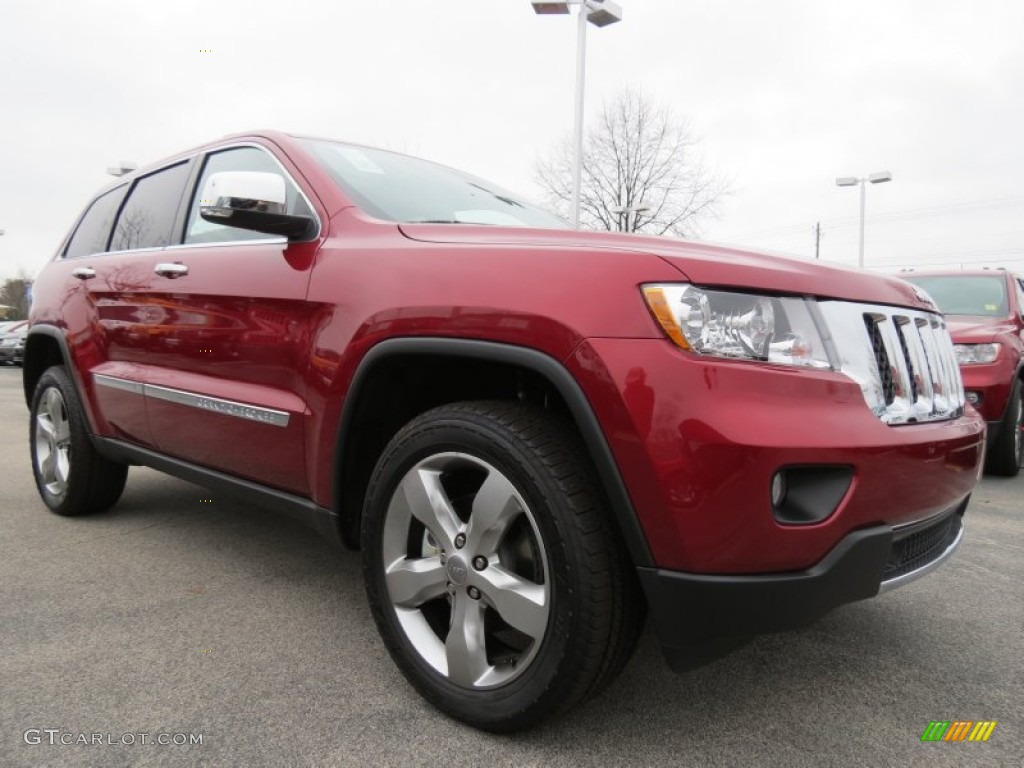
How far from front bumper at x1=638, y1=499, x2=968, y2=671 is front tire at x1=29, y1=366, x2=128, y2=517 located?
3.06 meters

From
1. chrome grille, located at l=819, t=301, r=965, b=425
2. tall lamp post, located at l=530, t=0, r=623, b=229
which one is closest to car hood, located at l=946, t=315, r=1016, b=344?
chrome grille, located at l=819, t=301, r=965, b=425

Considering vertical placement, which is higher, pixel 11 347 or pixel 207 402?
pixel 207 402

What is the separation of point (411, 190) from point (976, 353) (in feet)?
14.4

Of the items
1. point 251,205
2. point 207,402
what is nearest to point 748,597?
point 251,205

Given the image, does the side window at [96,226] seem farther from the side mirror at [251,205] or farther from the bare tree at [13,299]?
the bare tree at [13,299]

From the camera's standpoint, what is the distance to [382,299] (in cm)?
202

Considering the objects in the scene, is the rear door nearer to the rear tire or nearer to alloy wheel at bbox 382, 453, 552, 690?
alloy wheel at bbox 382, 453, 552, 690

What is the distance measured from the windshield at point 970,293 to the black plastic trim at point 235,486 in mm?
5304

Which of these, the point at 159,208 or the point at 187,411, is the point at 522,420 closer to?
the point at 187,411

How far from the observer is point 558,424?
1.77 metres

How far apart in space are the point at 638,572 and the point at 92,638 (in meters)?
1.79

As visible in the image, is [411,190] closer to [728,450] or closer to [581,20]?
[728,450]

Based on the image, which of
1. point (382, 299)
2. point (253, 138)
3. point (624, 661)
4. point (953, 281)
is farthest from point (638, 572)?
point (953, 281)

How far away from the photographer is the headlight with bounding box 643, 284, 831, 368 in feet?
5.13
